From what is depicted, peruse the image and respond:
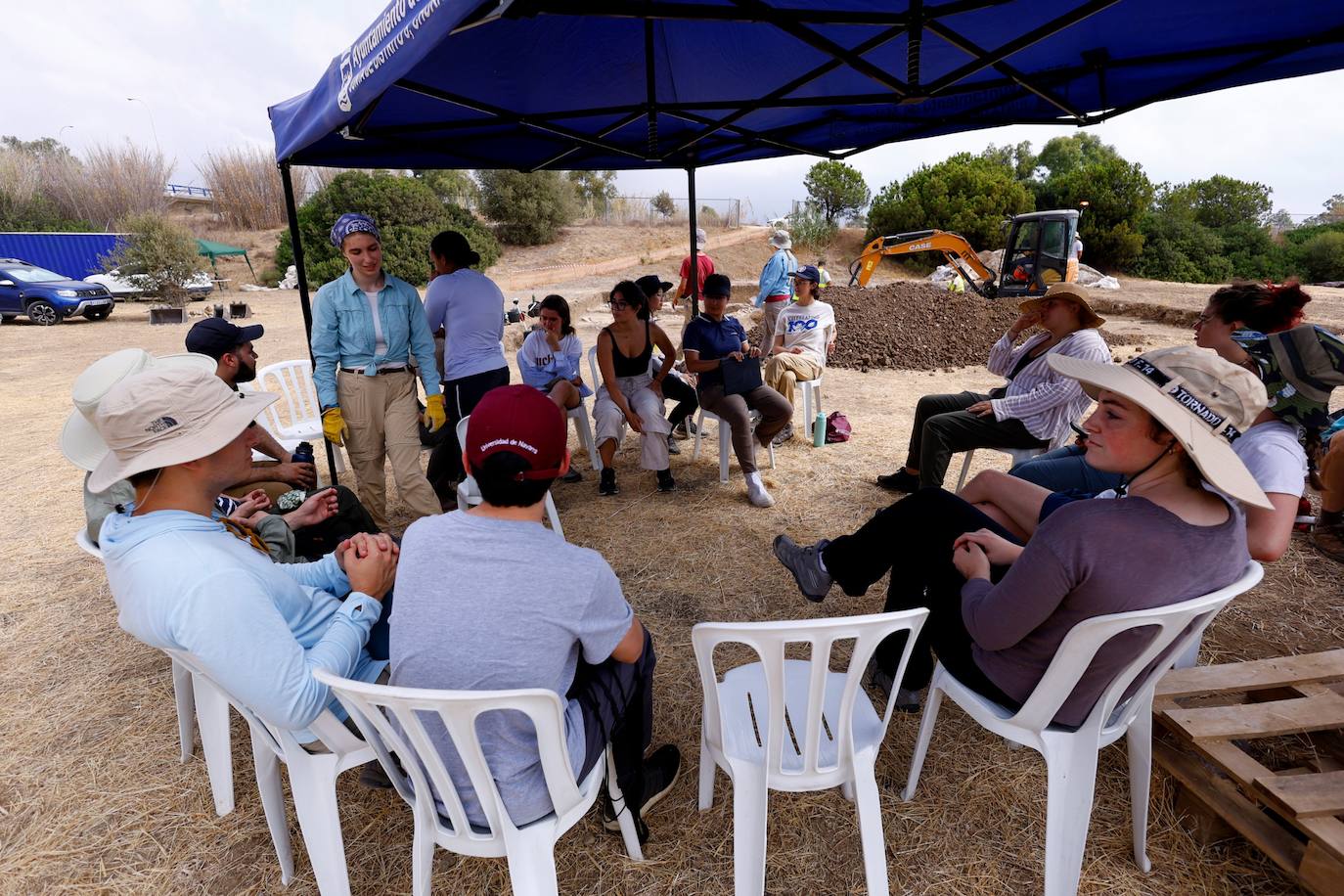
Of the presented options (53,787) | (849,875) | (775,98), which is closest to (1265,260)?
(775,98)

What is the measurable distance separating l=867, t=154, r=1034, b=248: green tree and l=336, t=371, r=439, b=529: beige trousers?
24.6 meters

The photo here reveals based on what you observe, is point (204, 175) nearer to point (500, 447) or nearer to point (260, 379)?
point (260, 379)

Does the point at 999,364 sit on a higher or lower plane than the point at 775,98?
lower

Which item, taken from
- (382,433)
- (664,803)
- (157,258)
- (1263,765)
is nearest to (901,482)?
(1263,765)

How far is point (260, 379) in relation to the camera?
4.21m

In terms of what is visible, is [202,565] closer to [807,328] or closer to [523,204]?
[807,328]

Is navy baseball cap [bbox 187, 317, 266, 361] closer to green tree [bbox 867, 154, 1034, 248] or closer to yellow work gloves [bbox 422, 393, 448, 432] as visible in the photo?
yellow work gloves [bbox 422, 393, 448, 432]

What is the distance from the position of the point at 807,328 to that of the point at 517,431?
15.9 feet

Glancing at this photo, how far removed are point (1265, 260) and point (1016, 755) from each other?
30.9 meters

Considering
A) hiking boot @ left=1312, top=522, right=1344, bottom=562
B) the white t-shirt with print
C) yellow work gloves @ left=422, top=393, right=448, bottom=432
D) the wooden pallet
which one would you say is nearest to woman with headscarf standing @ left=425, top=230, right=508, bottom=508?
yellow work gloves @ left=422, top=393, right=448, bottom=432

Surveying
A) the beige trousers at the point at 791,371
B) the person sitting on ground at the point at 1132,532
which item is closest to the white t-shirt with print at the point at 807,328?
the beige trousers at the point at 791,371

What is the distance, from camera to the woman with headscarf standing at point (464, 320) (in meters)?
3.83

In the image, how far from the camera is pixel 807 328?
5.76 m

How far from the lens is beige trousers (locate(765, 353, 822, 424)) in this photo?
5508 millimetres
